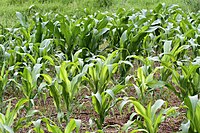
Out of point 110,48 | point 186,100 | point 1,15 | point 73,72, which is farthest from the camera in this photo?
point 1,15

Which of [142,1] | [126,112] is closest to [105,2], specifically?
[142,1]

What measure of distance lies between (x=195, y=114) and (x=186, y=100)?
0.37ft

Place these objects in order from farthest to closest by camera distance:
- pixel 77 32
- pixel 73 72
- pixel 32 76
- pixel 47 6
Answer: pixel 47 6 < pixel 77 32 < pixel 73 72 < pixel 32 76

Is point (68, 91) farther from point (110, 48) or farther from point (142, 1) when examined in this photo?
point (142, 1)

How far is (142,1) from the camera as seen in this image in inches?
403

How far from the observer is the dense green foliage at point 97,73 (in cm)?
263

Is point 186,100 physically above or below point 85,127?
above

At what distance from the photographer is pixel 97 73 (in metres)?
3.29

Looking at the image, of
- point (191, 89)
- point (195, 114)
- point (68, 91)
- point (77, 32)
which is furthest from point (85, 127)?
point (77, 32)

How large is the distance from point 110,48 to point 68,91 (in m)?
1.94

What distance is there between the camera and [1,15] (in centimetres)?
912

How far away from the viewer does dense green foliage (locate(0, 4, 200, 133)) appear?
8.64 ft

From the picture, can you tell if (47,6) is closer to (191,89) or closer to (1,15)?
(1,15)

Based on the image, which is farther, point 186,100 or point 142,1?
point 142,1
